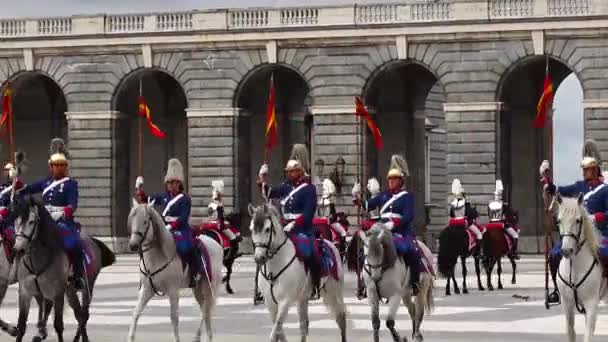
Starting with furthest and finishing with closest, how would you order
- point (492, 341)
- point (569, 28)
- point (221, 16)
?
point (221, 16), point (569, 28), point (492, 341)

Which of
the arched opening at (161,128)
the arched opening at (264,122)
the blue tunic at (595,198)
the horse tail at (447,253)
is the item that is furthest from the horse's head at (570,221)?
the arched opening at (161,128)

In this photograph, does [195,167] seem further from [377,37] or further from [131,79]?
[377,37]

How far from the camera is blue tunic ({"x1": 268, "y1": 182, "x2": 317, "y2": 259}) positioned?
73.3ft

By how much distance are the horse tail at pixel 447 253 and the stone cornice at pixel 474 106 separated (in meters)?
20.1

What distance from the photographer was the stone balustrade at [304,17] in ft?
182

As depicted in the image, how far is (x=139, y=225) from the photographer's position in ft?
71.5

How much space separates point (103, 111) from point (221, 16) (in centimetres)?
569

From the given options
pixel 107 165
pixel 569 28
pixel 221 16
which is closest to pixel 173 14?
pixel 221 16

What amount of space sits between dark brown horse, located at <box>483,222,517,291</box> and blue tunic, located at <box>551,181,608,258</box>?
16578 mm

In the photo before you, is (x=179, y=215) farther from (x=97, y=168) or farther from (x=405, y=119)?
(x=405, y=119)

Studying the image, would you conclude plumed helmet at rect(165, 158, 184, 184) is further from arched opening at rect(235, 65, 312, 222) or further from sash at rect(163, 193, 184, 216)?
arched opening at rect(235, 65, 312, 222)

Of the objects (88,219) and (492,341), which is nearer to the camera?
(492,341)

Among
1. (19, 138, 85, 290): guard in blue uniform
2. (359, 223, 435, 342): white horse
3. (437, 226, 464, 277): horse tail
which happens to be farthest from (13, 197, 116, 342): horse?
(437, 226, 464, 277): horse tail

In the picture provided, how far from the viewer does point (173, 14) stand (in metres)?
60.4
